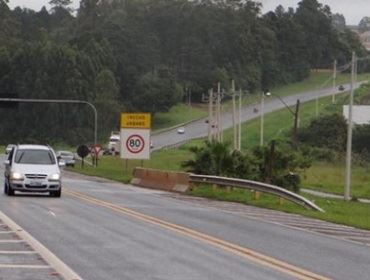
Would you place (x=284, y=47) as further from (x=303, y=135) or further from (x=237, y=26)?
(x=303, y=135)

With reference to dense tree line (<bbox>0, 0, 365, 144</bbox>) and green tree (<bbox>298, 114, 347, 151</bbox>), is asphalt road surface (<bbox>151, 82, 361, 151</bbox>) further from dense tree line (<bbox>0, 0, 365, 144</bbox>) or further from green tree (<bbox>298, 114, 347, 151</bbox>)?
green tree (<bbox>298, 114, 347, 151</bbox>)

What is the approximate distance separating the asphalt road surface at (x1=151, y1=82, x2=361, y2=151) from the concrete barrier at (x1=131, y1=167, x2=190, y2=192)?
68089mm

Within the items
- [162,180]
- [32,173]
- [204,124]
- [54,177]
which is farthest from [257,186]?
[204,124]

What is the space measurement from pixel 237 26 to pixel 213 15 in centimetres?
526

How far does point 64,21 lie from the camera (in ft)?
645

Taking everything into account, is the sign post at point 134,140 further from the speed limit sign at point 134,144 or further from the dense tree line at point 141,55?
the dense tree line at point 141,55

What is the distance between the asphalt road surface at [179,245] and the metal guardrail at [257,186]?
4.01 meters

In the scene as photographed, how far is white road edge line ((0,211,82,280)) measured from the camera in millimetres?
13992

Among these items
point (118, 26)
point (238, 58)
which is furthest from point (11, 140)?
point (238, 58)

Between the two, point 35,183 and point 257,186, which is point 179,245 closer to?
point 35,183

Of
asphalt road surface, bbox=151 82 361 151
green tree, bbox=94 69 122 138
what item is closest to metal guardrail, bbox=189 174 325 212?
asphalt road surface, bbox=151 82 361 151

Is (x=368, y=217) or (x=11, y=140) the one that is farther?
(x=11, y=140)

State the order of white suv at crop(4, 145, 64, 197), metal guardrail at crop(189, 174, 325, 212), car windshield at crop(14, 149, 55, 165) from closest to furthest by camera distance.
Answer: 1. metal guardrail at crop(189, 174, 325, 212)
2. white suv at crop(4, 145, 64, 197)
3. car windshield at crop(14, 149, 55, 165)

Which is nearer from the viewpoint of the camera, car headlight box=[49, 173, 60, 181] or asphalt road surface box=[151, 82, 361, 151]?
car headlight box=[49, 173, 60, 181]
